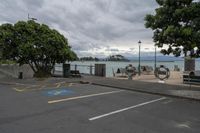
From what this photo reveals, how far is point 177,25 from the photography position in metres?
12.4

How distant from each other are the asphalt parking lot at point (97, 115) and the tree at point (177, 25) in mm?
2827

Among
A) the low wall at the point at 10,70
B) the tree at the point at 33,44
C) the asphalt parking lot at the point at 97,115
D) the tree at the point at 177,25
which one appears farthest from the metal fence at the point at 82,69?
the asphalt parking lot at the point at 97,115

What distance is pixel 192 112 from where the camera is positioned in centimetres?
894

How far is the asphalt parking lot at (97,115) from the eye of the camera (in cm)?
668

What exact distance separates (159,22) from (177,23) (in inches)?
35.3

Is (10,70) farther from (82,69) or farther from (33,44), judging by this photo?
(82,69)

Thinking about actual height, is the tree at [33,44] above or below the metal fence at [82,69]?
above

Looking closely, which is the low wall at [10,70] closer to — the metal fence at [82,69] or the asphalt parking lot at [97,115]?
the metal fence at [82,69]

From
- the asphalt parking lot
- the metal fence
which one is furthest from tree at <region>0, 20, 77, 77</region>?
the asphalt parking lot

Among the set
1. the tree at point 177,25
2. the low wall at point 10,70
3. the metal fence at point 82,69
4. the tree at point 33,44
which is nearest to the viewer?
the tree at point 177,25

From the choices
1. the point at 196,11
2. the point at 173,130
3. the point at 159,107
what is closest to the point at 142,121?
the point at 173,130

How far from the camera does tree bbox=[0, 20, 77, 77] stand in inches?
779

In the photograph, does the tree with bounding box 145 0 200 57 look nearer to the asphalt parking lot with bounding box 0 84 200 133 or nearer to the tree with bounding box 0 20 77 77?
the asphalt parking lot with bounding box 0 84 200 133

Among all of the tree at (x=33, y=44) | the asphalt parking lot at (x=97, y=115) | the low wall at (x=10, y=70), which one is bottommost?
the asphalt parking lot at (x=97, y=115)
